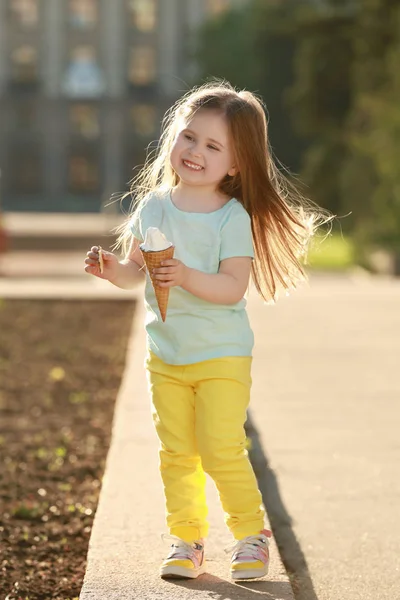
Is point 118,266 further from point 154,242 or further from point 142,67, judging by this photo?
point 142,67

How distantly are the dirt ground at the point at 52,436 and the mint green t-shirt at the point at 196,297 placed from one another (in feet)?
2.97

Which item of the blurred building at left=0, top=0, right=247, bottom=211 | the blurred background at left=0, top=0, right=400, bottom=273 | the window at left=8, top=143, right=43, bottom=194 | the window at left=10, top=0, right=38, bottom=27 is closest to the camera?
the blurred background at left=0, top=0, right=400, bottom=273

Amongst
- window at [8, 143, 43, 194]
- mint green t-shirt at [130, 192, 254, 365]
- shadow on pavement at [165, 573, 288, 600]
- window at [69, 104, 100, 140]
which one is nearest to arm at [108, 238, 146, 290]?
mint green t-shirt at [130, 192, 254, 365]

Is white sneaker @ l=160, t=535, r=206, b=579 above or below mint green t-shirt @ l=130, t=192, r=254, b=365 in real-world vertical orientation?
below

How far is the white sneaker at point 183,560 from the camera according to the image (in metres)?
4.01

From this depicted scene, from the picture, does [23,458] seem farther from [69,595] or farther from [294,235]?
[294,235]

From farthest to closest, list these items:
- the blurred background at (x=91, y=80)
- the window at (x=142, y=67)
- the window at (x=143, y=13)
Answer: the window at (x=142, y=67) → the window at (x=143, y=13) → the blurred background at (x=91, y=80)

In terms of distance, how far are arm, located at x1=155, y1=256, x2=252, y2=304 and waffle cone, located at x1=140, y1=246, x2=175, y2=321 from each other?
0.06ft

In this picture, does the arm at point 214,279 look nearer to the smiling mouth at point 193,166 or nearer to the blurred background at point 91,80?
the smiling mouth at point 193,166

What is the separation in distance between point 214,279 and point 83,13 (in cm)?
8238

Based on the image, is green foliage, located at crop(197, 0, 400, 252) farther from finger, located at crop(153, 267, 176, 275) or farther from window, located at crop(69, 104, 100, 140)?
window, located at crop(69, 104, 100, 140)

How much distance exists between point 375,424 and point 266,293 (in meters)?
3.06

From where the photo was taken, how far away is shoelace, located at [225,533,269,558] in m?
4.05

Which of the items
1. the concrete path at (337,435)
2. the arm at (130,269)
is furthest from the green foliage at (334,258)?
the arm at (130,269)
